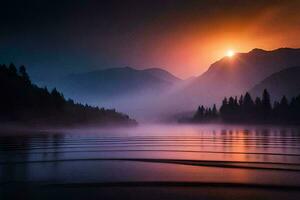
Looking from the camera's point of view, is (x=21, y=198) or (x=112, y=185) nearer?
(x=21, y=198)

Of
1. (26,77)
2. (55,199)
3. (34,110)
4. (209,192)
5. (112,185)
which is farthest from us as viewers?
(26,77)

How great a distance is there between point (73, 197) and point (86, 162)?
41.5 feet

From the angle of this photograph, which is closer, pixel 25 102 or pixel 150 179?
pixel 150 179

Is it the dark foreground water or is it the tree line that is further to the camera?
the tree line

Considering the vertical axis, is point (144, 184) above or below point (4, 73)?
below

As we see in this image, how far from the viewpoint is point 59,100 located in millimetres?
188250

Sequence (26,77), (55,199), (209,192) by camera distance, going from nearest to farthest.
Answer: (55,199)
(209,192)
(26,77)

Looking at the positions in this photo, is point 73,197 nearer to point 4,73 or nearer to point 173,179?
point 173,179

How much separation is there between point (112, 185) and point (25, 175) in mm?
5610

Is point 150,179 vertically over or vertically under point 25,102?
under

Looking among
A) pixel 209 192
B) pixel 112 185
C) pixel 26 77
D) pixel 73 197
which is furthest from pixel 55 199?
pixel 26 77

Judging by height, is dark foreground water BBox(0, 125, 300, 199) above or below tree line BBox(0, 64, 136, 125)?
below

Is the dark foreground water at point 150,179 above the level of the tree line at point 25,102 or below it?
below

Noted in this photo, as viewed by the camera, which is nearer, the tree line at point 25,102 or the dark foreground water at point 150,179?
the dark foreground water at point 150,179
